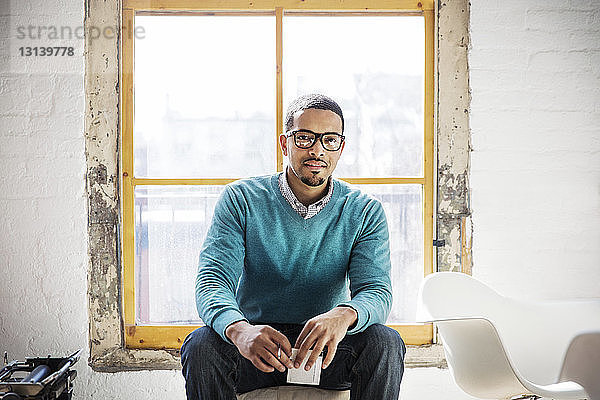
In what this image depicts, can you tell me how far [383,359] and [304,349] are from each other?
11.0 inches

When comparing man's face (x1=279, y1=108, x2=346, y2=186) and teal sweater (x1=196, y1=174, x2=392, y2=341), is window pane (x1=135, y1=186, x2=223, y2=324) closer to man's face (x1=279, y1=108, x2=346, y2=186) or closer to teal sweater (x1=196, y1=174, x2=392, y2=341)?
teal sweater (x1=196, y1=174, x2=392, y2=341)

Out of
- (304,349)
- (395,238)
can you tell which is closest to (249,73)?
(395,238)

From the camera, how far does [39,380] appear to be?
2.31 metres

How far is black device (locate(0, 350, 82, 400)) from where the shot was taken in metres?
2.27

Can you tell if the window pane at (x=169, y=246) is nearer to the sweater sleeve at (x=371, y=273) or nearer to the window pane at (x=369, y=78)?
the window pane at (x=369, y=78)

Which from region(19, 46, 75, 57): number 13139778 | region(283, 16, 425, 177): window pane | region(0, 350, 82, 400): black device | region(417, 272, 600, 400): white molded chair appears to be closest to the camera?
region(0, 350, 82, 400): black device

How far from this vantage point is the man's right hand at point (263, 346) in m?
1.93

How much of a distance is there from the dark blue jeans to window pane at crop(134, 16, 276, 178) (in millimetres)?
1042

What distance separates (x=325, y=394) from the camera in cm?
217

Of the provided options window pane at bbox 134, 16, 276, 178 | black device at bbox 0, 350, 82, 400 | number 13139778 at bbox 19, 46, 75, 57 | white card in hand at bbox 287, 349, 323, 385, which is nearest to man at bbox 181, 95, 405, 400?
white card in hand at bbox 287, 349, 323, 385

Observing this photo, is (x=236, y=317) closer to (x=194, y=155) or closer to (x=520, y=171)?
(x=194, y=155)

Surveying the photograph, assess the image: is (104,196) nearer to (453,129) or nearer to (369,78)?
(369,78)

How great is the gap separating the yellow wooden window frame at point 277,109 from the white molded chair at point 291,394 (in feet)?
2.84

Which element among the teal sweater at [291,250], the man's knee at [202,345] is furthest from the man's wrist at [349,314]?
the man's knee at [202,345]
